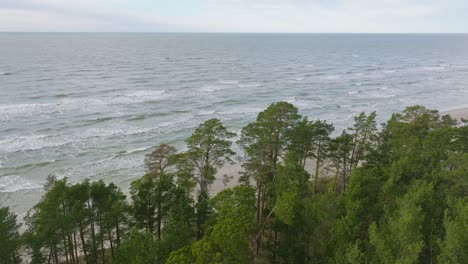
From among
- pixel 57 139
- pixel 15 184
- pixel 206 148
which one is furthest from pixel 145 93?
pixel 206 148

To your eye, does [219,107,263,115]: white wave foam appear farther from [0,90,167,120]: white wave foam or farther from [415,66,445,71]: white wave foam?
[415,66,445,71]: white wave foam

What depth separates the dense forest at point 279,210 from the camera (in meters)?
16.2

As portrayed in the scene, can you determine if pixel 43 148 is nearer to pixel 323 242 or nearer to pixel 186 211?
pixel 186 211

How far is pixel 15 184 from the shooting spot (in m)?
38.5

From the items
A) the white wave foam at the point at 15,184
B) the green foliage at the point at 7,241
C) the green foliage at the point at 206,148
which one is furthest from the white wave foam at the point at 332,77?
the green foliage at the point at 7,241

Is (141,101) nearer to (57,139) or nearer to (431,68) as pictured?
(57,139)

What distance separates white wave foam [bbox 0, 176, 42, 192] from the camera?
3747cm

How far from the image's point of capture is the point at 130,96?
259 ft

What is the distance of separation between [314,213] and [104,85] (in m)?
82.0

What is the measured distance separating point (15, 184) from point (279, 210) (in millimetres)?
32266

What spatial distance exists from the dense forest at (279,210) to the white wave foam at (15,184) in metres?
15.8

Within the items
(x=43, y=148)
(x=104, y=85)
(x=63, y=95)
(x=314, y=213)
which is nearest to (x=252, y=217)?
(x=314, y=213)

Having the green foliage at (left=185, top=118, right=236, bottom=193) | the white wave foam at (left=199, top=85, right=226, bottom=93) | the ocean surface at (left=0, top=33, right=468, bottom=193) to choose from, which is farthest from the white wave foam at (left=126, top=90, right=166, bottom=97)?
the green foliage at (left=185, top=118, right=236, bottom=193)

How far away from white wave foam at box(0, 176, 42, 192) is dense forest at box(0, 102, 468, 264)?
620 inches
